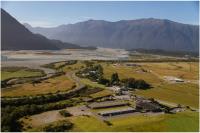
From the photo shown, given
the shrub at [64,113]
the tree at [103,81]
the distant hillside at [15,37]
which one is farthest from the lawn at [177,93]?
the distant hillside at [15,37]

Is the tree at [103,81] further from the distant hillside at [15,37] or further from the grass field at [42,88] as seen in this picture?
the distant hillside at [15,37]

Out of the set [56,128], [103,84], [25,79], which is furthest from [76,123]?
[25,79]

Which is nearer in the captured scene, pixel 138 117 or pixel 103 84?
pixel 138 117

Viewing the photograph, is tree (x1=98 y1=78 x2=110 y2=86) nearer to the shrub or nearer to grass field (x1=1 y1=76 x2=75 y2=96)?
grass field (x1=1 y1=76 x2=75 y2=96)

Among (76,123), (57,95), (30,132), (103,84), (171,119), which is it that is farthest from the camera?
(103,84)

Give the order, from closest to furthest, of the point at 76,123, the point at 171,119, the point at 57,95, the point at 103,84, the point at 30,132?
1. the point at 30,132
2. the point at 76,123
3. the point at 171,119
4. the point at 57,95
5. the point at 103,84

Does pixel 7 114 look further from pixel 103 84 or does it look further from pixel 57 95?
pixel 103 84
